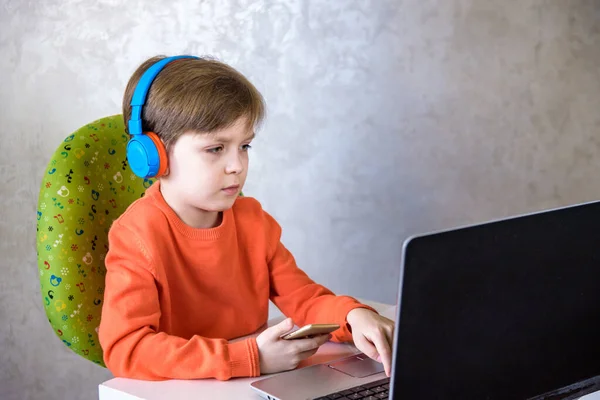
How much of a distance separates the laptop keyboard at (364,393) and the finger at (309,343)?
0.12 meters

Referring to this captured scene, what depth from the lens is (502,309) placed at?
755mm

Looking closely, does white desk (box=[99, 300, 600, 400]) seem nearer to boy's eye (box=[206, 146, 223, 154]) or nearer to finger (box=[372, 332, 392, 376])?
finger (box=[372, 332, 392, 376])

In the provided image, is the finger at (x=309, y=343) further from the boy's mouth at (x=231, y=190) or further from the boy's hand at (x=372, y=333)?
the boy's mouth at (x=231, y=190)

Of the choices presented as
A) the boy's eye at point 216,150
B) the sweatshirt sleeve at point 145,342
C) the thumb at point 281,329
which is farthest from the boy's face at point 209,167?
the thumb at point 281,329

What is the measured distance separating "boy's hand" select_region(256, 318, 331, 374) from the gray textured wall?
785mm

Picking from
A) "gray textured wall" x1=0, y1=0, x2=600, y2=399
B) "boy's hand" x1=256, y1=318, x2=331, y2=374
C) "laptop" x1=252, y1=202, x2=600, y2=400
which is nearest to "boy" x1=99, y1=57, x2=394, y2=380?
"boy's hand" x1=256, y1=318, x2=331, y2=374

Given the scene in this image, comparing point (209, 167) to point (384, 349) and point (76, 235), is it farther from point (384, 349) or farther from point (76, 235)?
point (384, 349)

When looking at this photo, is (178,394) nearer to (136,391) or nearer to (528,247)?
(136,391)

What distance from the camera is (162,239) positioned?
119 cm

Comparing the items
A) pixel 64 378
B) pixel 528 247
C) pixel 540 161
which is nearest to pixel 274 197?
pixel 540 161

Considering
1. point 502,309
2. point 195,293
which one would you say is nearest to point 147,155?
point 195,293

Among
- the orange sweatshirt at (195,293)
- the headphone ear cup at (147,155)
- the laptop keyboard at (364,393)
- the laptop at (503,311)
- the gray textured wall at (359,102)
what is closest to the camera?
the laptop at (503,311)

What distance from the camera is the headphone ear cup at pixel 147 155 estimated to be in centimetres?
115

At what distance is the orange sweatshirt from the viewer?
1.03m
